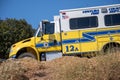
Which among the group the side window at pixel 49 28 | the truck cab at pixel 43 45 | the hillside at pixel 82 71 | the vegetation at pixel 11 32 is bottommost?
the hillside at pixel 82 71

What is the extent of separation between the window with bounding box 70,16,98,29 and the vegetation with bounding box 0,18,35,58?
92.8ft

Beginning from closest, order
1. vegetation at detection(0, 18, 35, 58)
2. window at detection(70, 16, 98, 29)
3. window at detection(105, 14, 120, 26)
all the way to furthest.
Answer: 1. window at detection(105, 14, 120, 26)
2. window at detection(70, 16, 98, 29)
3. vegetation at detection(0, 18, 35, 58)

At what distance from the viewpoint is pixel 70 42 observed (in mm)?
17062

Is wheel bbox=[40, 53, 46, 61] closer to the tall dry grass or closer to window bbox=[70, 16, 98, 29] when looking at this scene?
window bbox=[70, 16, 98, 29]

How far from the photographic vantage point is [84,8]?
1712cm

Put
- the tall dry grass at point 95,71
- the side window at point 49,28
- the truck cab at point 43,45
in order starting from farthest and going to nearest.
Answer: the side window at point 49,28 → the truck cab at point 43,45 → the tall dry grass at point 95,71

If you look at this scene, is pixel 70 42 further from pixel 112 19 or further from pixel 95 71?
pixel 95 71

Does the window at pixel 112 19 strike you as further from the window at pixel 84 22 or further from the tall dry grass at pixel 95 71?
the tall dry grass at pixel 95 71

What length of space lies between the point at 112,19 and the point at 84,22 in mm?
1442

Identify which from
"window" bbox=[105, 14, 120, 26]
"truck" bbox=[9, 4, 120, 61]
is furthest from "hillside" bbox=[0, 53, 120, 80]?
"window" bbox=[105, 14, 120, 26]

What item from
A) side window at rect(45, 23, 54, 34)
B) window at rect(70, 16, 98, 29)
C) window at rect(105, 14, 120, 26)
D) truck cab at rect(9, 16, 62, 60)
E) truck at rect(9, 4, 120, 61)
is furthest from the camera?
side window at rect(45, 23, 54, 34)

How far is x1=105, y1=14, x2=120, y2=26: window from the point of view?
55.2ft

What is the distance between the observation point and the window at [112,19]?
55.2 feet

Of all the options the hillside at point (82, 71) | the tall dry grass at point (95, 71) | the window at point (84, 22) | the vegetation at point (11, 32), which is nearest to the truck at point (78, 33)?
the window at point (84, 22)
